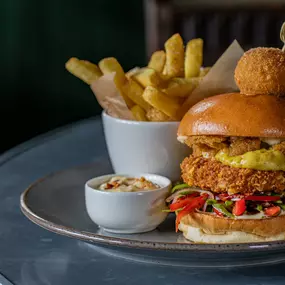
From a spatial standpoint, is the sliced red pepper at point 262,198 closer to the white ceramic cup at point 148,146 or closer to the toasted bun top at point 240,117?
the toasted bun top at point 240,117

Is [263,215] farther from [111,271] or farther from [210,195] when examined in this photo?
[111,271]

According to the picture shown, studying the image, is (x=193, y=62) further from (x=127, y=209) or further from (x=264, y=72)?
(x=127, y=209)

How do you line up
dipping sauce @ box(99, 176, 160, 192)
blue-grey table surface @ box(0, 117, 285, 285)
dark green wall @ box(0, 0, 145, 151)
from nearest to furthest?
blue-grey table surface @ box(0, 117, 285, 285), dipping sauce @ box(99, 176, 160, 192), dark green wall @ box(0, 0, 145, 151)

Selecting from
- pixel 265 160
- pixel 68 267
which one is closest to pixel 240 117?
pixel 265 160

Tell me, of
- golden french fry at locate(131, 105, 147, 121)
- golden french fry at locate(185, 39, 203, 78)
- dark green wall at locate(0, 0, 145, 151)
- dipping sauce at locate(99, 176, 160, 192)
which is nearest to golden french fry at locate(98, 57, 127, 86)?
golden french fry at locate(131, 105, 147, 121)

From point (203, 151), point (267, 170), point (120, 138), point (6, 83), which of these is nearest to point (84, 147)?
point (120, 138)

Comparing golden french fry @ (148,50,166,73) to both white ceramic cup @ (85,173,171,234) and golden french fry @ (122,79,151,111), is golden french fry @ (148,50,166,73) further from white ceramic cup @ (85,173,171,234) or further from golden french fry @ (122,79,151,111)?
white ceramic cup @ (85,173,171,234)
